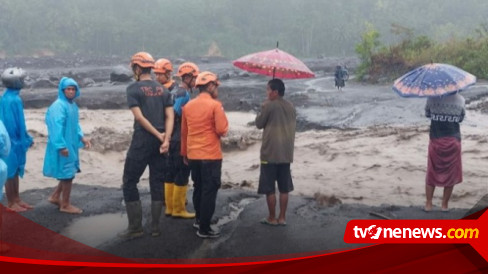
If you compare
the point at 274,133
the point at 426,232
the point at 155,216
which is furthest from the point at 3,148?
the point at 426,232

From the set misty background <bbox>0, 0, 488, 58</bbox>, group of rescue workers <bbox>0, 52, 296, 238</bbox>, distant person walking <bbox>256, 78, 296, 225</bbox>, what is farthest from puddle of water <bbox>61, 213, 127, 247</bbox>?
misty background <bbox>0, 0, 488, 58</bbox>

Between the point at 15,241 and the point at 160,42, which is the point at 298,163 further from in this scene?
the point at 15,241

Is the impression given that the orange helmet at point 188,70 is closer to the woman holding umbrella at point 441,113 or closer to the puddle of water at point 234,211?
the puddle of water at point 234,211

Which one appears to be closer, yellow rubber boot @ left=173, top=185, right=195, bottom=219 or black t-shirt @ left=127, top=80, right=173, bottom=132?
black t-shirt @ left=127, top=80, right=173, bottom=132

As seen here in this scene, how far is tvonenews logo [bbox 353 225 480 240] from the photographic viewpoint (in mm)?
2578

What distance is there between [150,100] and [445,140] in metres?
2.39

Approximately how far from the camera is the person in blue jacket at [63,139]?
13.4 feet

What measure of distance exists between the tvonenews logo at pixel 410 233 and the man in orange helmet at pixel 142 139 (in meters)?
1.63

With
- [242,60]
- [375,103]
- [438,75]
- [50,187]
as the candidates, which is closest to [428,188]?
[438,75]

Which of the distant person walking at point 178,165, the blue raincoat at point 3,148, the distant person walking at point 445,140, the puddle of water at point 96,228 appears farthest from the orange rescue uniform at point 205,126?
the distant person walking at point 445,140

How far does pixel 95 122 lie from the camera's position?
33.3 ft

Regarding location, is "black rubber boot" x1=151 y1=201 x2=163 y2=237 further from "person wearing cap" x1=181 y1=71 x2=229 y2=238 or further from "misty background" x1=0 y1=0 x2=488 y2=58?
"misty background" x1=0 y1=0 x2=488 y2=58

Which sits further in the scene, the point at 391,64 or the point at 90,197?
the point at 391,64

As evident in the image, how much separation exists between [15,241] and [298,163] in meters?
4.11
